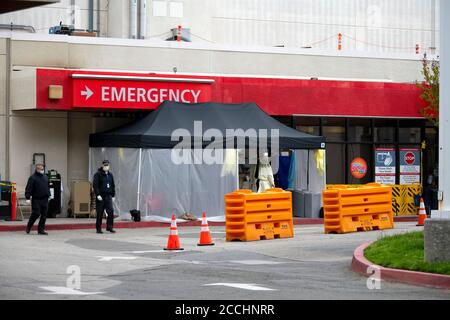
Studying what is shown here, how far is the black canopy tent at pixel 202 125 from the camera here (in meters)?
30.2

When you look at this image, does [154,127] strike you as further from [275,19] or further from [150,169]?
[275,19]

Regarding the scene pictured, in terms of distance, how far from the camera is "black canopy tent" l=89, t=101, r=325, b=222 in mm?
30172

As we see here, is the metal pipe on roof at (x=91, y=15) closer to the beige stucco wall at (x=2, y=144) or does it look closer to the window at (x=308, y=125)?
the beige stucco wall at (x=2, y=144)

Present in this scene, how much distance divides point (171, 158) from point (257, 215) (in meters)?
6.83

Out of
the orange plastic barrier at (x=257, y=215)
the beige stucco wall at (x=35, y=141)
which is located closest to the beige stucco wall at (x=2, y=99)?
the beige stucco wall at (x=35, y=141)

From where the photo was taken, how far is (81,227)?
2906cm

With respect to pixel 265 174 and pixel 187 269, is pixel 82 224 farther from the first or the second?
pixel 187 269

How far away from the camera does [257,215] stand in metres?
24.0

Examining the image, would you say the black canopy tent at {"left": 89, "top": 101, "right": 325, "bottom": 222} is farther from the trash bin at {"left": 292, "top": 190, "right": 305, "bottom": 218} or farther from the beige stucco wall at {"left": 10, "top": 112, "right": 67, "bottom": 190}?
the trash bin at {"left": 292, "top": 190, "right": 305, "bottom": 218}

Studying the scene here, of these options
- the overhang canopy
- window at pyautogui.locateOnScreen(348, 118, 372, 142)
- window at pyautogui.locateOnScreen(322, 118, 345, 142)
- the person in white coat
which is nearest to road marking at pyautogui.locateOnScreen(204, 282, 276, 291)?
the overhang canopy

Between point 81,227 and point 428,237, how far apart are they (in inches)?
611

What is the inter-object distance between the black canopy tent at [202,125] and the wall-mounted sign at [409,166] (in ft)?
17.7

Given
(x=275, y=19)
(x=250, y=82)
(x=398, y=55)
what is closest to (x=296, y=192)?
(x=250, y=82)

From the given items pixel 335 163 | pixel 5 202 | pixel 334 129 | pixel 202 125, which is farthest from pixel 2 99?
pixel 335 163
